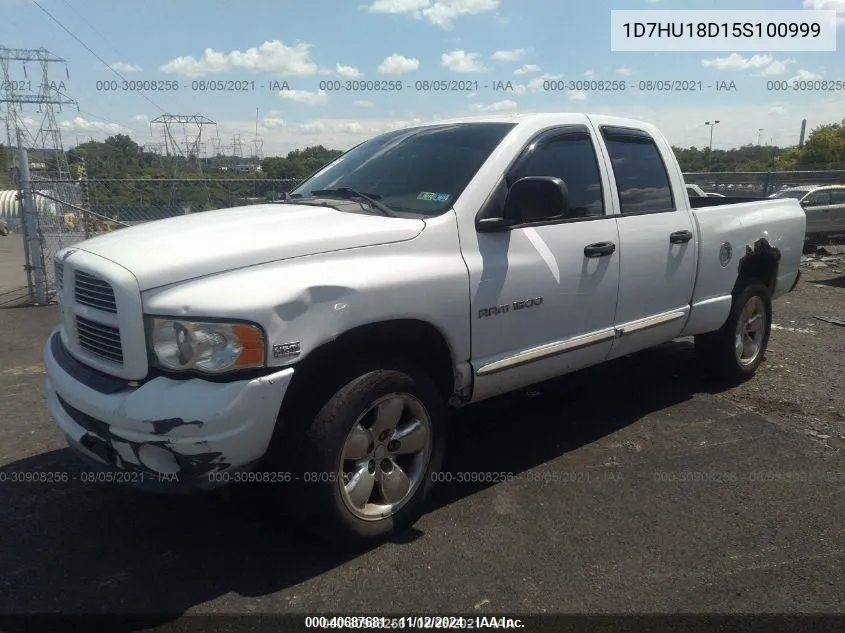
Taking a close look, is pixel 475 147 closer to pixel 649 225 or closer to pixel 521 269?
pixel 521 269

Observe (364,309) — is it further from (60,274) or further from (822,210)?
(822,210)

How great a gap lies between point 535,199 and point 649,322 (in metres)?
1.55

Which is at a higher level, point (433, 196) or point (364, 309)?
point (433, 196)

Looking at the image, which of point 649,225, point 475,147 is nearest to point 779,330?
point 649,225

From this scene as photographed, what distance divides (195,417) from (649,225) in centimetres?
315

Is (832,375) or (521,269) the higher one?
(521,269)

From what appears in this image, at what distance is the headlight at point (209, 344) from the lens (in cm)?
252

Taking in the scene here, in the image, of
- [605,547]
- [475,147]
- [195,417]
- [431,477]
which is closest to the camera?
[195,417]

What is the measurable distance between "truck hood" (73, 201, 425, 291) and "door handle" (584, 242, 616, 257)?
1168mm

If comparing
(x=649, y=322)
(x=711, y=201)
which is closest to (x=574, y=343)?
(x=649, y=322)

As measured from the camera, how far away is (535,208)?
3.33 meters

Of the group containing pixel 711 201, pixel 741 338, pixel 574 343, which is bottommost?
pixel 741 338

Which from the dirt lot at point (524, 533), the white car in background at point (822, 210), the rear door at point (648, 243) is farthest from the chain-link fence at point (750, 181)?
the dirt lot at point (524, 533)

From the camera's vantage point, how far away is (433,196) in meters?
3.46
